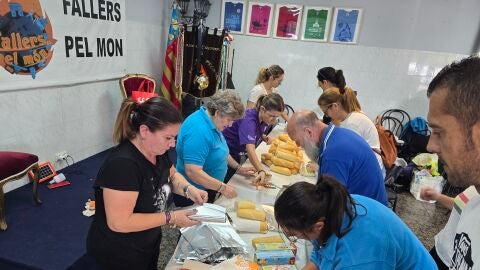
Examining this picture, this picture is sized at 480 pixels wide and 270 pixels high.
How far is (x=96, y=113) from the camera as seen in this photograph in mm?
4090

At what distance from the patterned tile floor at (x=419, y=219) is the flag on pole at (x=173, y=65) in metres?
2.74

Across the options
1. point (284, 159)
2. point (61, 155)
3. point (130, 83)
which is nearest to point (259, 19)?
point (130, 83)

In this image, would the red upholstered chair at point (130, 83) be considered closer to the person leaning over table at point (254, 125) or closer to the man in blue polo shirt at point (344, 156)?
the person leaning over table at point (254, 125)

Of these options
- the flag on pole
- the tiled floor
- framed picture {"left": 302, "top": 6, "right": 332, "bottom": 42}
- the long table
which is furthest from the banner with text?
the tiled floor

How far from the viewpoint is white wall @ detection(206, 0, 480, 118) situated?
16.1 ft

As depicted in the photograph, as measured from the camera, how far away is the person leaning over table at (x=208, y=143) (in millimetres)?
1946

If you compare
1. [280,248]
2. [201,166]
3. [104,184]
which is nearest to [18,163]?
[201,166]

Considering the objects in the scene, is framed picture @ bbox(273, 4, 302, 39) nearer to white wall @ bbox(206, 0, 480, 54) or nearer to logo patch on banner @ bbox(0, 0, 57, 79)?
white wall @ bbox(206, 0, 480, 54)

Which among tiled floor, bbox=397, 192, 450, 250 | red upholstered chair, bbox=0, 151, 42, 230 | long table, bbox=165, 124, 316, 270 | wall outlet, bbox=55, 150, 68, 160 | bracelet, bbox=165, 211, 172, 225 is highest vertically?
bracelet, bbox=165, 211, 172, 225

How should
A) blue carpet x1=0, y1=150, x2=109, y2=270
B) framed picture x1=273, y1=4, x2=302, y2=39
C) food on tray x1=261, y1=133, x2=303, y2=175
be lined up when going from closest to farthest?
blue carpet x1=0, y1=150, x2=109, y2=270 < food on tray x1=261, y1=133, x2=303, y2=175 < framed picture x1=273, y1=4, x2=302, y2=39

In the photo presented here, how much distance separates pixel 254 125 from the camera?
2641 mm

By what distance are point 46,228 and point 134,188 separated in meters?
1.90

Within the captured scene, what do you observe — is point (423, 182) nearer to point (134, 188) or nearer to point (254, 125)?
point (254, 125)

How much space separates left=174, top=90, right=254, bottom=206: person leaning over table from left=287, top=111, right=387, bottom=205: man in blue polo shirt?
19.3 inches
